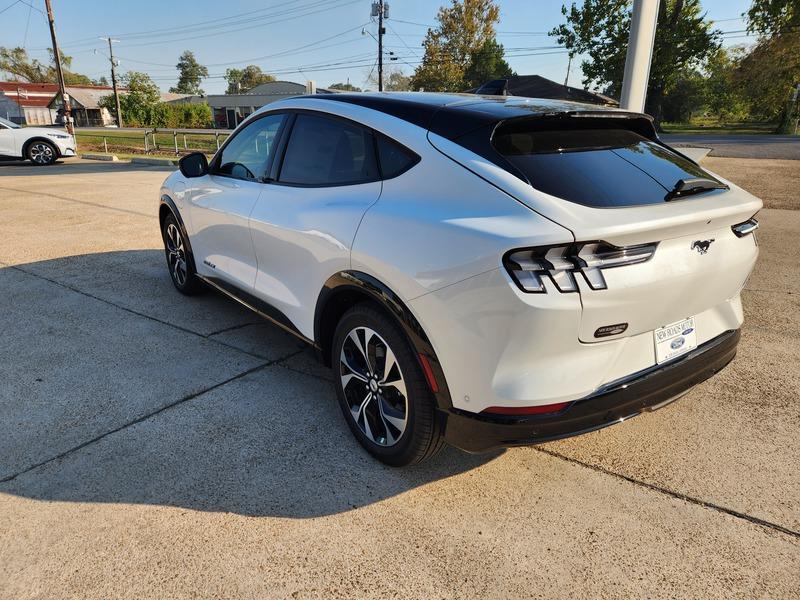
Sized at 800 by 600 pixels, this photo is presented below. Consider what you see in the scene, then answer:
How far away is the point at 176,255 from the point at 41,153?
52.4 feet

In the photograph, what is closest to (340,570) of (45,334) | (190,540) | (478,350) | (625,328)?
(190,540)

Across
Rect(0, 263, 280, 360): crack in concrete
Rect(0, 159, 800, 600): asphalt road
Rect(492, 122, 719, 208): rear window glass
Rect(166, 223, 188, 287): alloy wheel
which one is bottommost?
Rect(0, 159, 800, 600): asphalt road

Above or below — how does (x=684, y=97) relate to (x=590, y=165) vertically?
above

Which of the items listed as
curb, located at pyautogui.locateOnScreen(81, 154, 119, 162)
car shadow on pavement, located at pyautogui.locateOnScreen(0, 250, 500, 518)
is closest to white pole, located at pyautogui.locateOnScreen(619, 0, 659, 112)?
car shadow on pavement, located at pyautogui.locateOnScreen(0, 250, 500, 518)

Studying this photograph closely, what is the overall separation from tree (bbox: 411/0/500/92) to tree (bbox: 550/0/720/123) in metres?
19.0

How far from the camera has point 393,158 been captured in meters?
2.57

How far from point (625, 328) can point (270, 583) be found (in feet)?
5.40

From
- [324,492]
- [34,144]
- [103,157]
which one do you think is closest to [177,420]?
[324,492]

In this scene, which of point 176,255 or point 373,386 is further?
point 176,255

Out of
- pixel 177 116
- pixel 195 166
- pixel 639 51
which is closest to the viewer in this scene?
pixel 195 166

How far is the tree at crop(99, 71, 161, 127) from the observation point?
68.2 m

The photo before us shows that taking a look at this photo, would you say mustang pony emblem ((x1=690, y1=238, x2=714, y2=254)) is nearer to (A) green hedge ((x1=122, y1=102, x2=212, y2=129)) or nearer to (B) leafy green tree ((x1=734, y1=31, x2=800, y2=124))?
(B) leafy green tree ((x1=734, y1=31, x2=800, y2=124))

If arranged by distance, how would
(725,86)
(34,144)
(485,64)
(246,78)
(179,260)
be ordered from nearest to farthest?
(179,260)
(34,144)
(725,86)
(485,64)
(246,78)

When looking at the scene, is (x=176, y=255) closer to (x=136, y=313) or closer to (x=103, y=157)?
(x=136, y=313)
